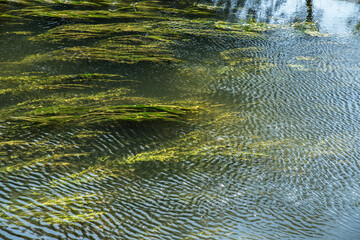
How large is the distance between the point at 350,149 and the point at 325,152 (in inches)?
11.3

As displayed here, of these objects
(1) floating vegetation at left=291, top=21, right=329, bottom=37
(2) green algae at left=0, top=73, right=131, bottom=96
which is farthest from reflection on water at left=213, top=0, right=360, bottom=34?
(2) green algae at left=0, top=73, right=131, bottom=96

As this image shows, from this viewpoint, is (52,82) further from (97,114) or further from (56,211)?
(56,211)

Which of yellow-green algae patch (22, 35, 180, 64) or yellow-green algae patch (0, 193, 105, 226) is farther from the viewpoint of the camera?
yellow-green algae patch (22, 35, 180, 64)

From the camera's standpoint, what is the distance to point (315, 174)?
9.30ft

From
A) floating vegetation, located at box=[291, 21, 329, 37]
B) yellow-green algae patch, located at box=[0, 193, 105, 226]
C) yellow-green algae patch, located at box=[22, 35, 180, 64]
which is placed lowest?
yellow-green algae patch, located at box=[0, 193, 105, 226]

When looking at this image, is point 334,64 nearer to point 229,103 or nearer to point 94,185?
point 229,103

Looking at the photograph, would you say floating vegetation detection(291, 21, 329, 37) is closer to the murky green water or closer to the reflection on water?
the reflection on water

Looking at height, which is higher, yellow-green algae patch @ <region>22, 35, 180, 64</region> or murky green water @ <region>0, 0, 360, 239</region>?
yellow-green algae patch @ <region>22, 35, 180, 64</region>

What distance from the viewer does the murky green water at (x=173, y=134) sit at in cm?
224

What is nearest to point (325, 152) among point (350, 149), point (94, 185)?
point (350, 149)

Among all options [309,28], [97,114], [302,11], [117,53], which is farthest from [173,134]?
[302,11]

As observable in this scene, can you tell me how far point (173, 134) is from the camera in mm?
3240

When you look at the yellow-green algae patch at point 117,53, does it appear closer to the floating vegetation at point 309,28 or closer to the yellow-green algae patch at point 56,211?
the yellow-green algae patch at point 56,211

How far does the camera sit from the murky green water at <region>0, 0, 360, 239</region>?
224 centimetres
